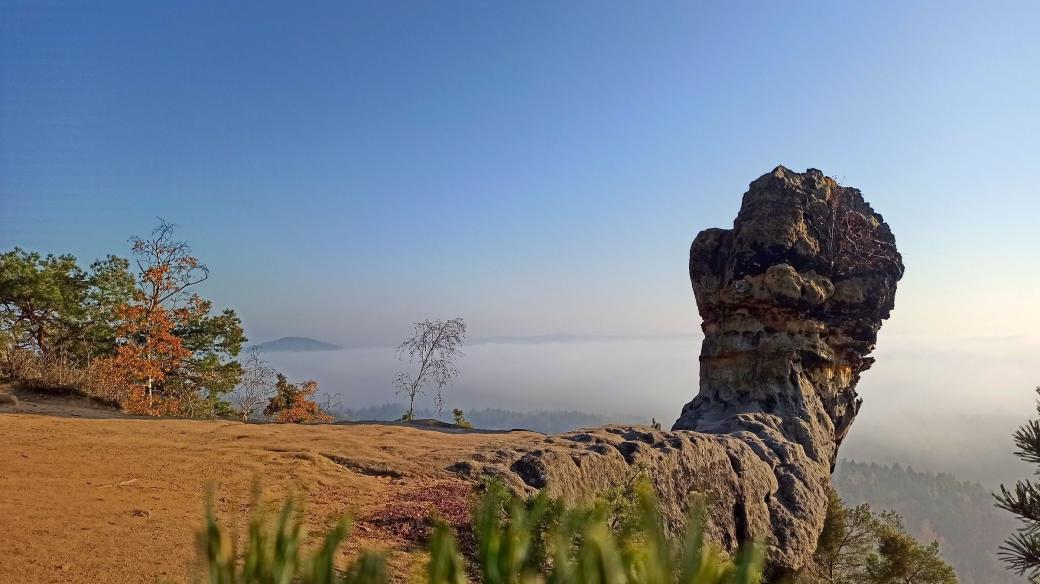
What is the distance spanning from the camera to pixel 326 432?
10.5 m

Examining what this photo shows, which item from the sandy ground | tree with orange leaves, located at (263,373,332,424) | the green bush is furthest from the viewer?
tree with orange leaves, located at (263,373,332,424)

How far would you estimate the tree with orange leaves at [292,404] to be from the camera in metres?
26.3

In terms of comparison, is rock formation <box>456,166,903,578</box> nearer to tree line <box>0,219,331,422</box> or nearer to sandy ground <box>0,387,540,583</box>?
sandy ground <box>0,387,540,583</box>

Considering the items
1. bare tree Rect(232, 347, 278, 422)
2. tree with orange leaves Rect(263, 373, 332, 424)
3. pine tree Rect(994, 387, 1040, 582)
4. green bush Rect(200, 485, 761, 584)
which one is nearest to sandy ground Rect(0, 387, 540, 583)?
green bush Rect(200, 485, 761, 584)

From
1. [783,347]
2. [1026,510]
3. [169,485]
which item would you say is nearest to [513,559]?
[169,485]

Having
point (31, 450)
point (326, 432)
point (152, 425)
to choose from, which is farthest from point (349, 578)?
point (152, 425)

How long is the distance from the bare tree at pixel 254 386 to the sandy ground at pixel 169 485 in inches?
568

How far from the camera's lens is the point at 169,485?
21.1ft

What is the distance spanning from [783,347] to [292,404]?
69.7 feet

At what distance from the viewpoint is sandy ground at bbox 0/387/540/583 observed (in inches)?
173

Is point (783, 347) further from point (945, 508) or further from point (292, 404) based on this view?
point (945, 508)

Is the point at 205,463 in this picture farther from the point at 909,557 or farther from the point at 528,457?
the point at 909,557

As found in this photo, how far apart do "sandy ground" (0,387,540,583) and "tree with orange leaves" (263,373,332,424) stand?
1575 centimetres

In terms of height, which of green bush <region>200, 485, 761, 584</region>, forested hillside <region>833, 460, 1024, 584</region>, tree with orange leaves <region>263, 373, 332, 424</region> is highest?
green bush <region>200, 485, 761, 584</region>
